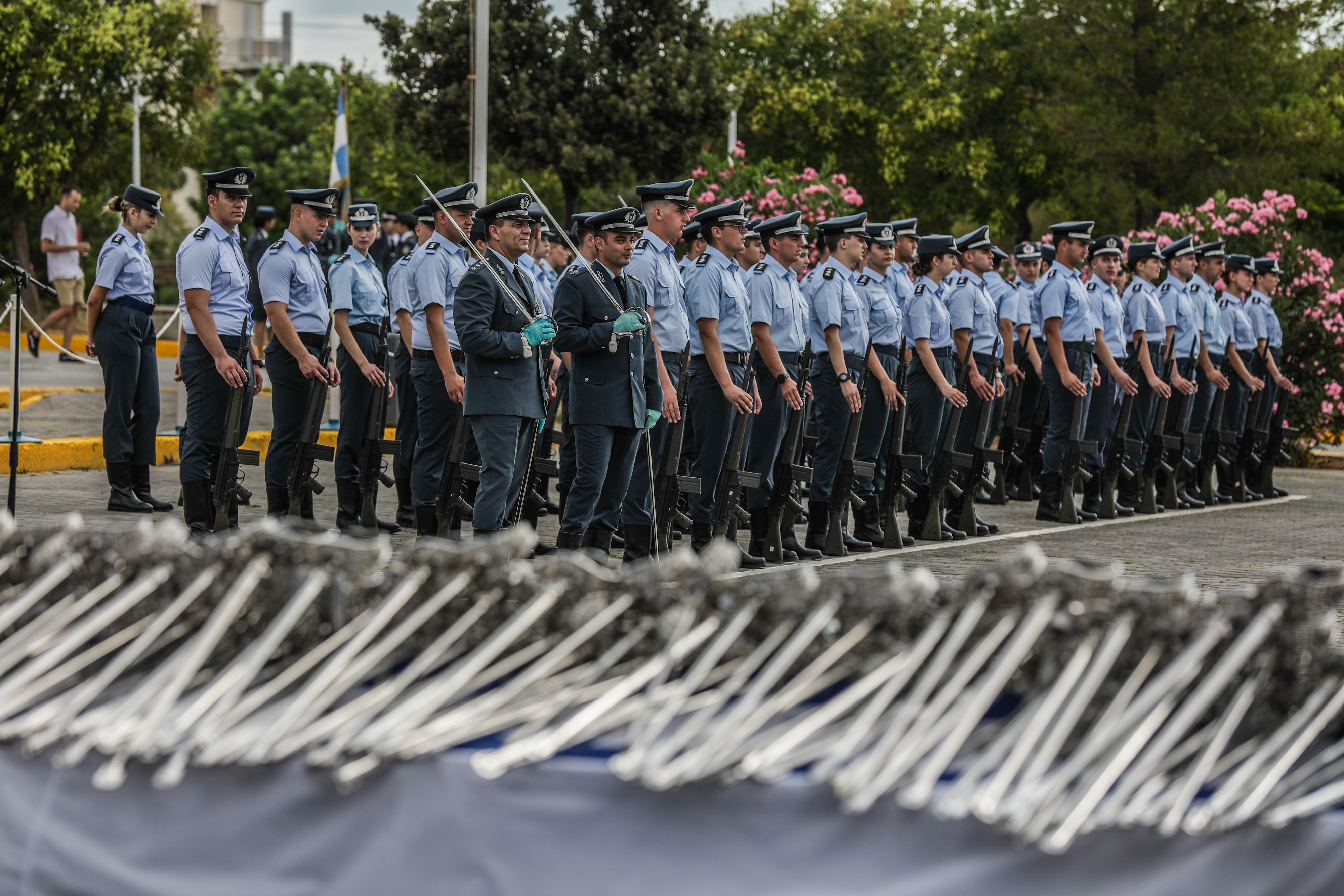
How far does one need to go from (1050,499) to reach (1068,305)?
4.70 feet

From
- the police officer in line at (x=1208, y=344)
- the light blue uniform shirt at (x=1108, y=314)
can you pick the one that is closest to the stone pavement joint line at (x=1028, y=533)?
the police officer in line at (x=1208, y=344)

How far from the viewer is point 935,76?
125 feet

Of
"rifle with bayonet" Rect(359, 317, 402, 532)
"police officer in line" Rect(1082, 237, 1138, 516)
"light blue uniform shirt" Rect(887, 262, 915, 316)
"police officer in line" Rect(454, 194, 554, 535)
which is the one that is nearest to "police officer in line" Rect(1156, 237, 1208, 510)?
"police officer in line" Rect(1082, 237, 1138, 516)

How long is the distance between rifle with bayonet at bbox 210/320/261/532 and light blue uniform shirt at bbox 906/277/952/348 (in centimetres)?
443

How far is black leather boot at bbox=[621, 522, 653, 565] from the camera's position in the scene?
8008 mm

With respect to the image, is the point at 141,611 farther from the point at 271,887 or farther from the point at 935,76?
the point at 935,76

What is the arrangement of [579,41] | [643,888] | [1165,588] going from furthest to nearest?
[579,41] → [1165,588] → [643,888]

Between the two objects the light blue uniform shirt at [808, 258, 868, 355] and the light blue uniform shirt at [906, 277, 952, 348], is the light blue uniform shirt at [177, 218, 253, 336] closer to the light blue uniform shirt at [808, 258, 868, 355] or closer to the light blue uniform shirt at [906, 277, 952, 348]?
the light blue uniform shirt at [808, 258, 868, 355]

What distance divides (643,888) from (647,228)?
6344mm

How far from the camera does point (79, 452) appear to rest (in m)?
11.9

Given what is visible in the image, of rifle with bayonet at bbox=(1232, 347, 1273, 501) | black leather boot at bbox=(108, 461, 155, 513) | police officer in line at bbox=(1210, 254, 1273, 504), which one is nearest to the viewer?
black leather boot at bbox=(108, 461, 155, 513)

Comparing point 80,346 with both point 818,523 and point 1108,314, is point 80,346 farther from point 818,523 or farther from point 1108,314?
point 818,523

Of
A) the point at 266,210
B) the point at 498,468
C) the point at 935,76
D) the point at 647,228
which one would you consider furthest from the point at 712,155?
the point at 935,76

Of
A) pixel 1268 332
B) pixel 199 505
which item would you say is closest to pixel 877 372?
pixel 199 505
